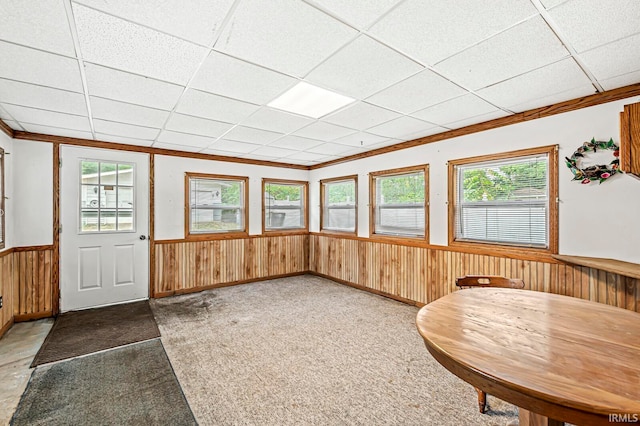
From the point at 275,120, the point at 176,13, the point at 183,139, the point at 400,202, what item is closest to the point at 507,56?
the point at 176,13

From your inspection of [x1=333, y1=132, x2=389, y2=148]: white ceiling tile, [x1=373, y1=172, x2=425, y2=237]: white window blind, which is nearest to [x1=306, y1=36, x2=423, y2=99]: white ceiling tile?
[x1=333, y1=132, x2=389, y2=148]: white ceiling tile

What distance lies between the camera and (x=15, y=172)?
3.72m

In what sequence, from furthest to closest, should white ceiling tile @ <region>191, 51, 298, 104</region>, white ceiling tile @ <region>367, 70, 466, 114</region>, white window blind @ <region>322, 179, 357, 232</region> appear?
white window blind @ <region>322, 179, 357, 232</region> → white ceiling tile @ <region>367, 70, 466, 114</region> → white ceiling tile @ <region>191, 51, 298, 104</region>

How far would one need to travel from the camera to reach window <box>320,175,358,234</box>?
5.60m

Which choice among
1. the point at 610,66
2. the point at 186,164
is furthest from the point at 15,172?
the point at 610,66

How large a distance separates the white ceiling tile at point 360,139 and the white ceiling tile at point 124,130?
2.56 meters

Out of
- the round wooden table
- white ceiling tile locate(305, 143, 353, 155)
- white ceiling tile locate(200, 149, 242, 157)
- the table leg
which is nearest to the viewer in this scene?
the round wooden table

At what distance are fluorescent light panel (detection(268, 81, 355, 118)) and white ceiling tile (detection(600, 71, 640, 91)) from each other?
2173 mm

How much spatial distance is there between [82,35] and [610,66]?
12.1 ft

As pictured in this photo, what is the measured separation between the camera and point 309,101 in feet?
9.29

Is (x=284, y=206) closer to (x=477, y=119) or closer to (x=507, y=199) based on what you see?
(x=477, y=119)

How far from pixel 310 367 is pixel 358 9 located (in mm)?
2725

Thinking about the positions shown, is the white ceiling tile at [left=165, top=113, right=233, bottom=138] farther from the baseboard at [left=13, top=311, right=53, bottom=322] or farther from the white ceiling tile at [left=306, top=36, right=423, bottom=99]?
the baseboard at [left=13, top=311, right=53, bottom=322]

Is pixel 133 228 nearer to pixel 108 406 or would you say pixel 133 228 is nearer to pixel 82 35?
pixel 108 406
